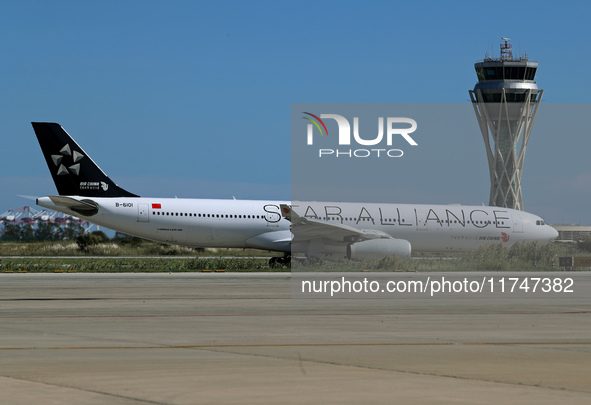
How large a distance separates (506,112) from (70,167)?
249ft

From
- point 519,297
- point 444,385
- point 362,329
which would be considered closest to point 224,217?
point 519,297

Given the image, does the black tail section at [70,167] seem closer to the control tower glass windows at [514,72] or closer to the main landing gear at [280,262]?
the main landing gear at [280,262]

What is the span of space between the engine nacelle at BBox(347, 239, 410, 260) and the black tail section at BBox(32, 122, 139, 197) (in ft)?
41.3

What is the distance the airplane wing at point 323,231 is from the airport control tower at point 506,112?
69.5 m

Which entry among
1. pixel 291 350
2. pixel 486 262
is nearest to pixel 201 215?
pixel 486 262

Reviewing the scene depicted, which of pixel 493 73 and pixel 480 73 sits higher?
pixel 480 73

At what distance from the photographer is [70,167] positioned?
41.9 m

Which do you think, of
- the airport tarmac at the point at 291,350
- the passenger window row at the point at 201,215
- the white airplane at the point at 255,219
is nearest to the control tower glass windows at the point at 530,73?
the white airplane at the point at 255,219

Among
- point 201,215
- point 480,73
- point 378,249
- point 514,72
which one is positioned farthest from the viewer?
point 480,73

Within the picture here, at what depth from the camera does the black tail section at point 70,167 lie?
41.8 m

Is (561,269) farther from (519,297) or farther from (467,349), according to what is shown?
(467,349)

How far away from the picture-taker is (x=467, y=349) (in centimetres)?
1185

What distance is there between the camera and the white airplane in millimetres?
40406

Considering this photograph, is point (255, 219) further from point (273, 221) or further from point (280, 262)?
point (280, 262)
